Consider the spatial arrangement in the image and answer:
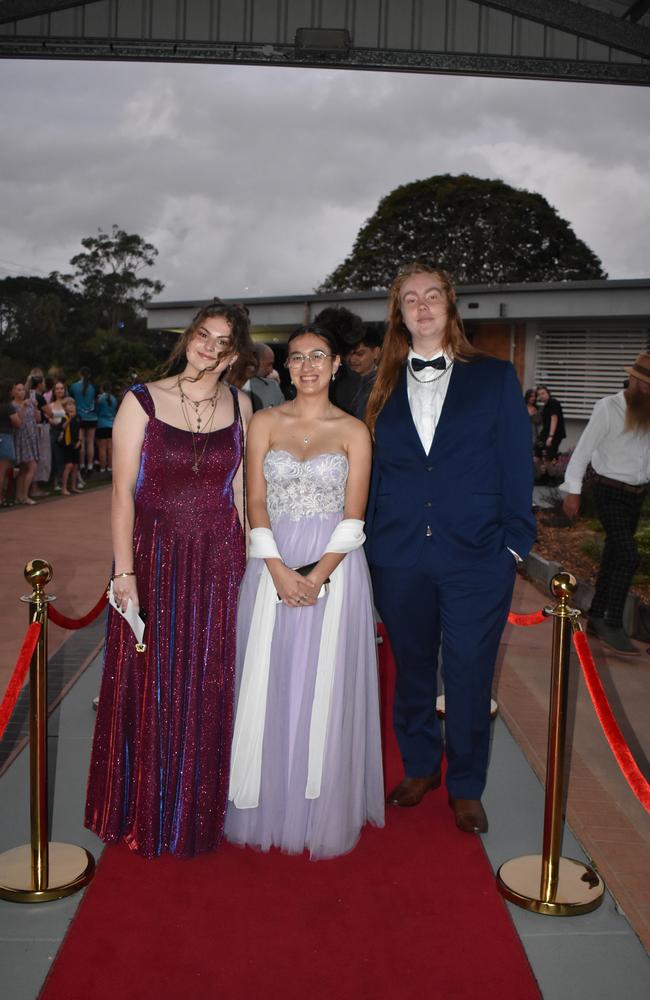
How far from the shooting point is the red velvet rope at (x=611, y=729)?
2941 mm

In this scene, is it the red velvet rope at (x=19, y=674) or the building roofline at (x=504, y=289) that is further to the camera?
the building roofline at (x=504, y=289)

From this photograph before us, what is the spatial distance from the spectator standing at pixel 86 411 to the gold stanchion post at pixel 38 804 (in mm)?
13105

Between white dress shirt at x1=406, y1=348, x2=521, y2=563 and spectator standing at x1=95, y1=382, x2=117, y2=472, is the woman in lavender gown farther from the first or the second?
spectator standing at x1=95, y1=382, x2=117, y2=472

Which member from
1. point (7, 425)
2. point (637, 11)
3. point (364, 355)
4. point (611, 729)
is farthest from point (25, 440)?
point (611, 729)

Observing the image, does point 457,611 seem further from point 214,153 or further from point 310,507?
point 214,153

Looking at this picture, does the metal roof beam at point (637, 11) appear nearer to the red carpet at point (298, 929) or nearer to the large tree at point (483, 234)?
the red carpet at point (298, 929)

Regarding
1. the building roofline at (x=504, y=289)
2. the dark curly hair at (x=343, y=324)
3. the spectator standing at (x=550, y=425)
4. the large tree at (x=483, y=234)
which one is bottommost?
the spectator standing at (x=550, y=425)

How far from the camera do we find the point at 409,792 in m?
3.95

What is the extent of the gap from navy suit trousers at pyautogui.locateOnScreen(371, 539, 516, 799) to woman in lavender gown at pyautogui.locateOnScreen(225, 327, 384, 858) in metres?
0.21

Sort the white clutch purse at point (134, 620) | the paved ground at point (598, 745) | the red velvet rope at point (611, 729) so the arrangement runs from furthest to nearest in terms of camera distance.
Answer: the paved ground at point (598, 745)
the white clutch purse at point (134, 620)
the red velvet rope at point (611, 729)

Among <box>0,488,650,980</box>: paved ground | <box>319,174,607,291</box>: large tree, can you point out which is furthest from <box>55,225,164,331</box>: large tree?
<box>0,488,650,980</box>: paved ground

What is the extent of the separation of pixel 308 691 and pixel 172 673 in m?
0.51

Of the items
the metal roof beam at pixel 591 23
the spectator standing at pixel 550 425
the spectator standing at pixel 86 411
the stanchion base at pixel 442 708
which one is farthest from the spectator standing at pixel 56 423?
the stanchion base at pixel 442 708

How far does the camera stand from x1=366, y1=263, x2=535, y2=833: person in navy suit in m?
3.54
